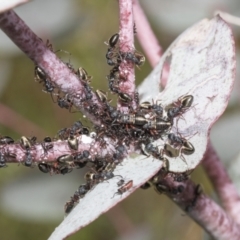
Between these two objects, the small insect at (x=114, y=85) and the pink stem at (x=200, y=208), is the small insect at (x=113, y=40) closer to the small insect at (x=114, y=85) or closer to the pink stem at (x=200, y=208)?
the small insect at (x=114, y=85)

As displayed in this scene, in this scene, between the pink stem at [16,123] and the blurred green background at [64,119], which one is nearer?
the blurred green background at [64,119]

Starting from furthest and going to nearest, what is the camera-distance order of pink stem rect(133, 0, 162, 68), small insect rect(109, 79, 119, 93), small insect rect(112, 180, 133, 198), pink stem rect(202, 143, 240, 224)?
pink stem rect(133, 0, 162, 68) < pink stem rect(202, 143, 240, 224) < small insect rect(109, 79, 119, 93) < small insect rect(112, 180, 133, 198)

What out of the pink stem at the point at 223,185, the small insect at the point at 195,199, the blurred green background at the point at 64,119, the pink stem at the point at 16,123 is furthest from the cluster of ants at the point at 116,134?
the pink stem at the point at 16,123

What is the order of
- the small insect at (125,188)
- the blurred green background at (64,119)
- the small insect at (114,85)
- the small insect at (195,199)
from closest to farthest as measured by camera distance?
the small insect at (125,188) → the small insect at (114,85) → the small insect at (195,199) → the blurred green background at (64,119)

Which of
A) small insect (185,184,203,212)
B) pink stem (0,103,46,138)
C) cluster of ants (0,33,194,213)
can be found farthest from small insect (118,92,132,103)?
pink stem (0,103,46,138)

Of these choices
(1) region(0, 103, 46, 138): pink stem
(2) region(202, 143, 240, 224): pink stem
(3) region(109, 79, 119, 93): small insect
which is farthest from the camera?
(1) region(0, 103, 46, 138): pink stem

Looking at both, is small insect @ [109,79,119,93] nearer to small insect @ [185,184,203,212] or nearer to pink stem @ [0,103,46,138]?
small insect @ [185,184,203,212]
